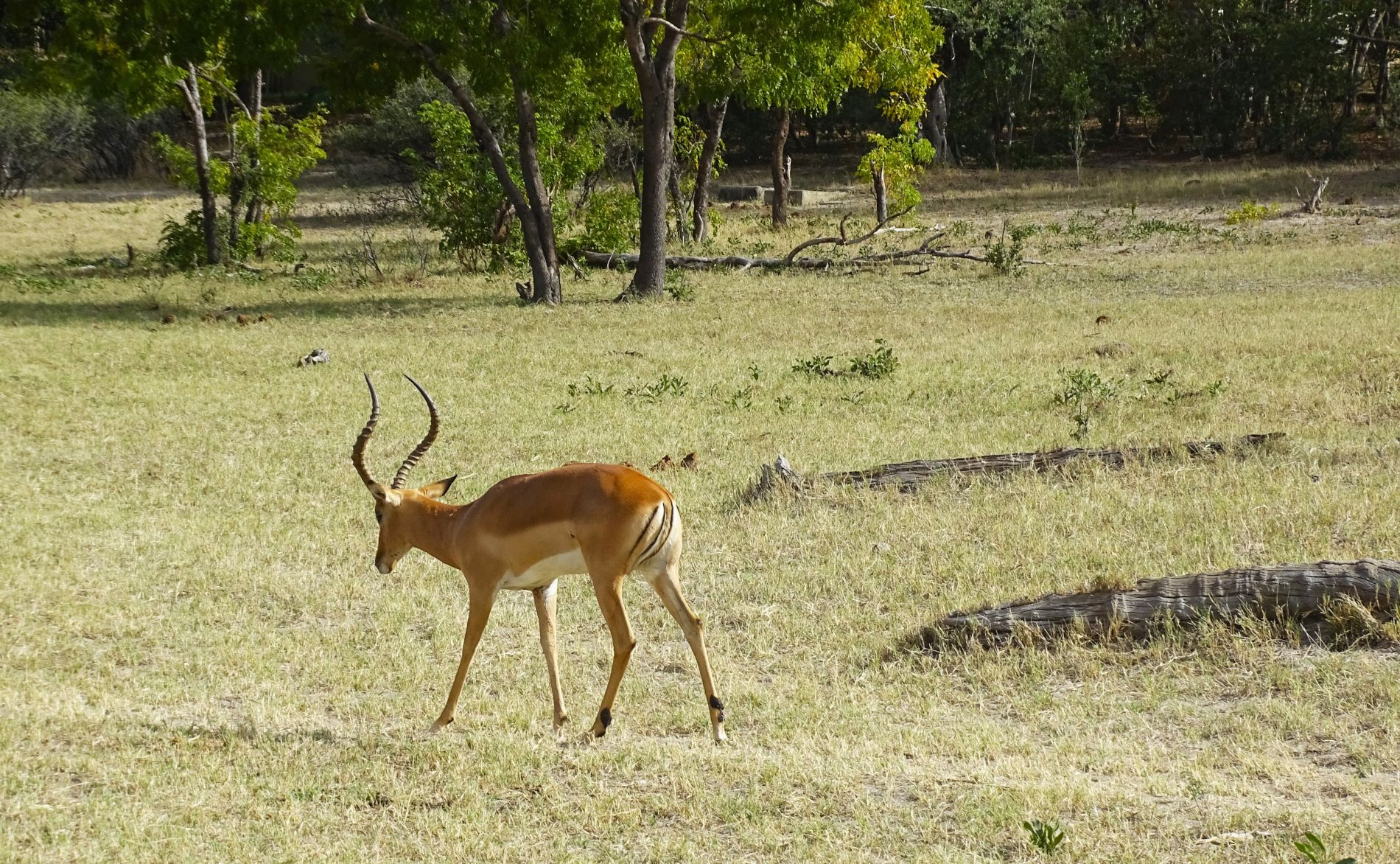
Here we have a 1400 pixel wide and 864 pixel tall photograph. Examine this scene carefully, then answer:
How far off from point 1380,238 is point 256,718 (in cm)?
2249

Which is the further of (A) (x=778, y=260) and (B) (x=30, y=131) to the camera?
Result: (B) (x=30, y=131)

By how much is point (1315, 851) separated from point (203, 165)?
22.0m

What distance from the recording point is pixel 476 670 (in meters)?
6.66

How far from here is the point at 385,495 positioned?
228 inches

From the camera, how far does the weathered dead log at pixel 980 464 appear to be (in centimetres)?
940

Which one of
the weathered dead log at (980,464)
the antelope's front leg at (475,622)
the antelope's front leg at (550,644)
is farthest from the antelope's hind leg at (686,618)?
the weathered dead log at (980,464)

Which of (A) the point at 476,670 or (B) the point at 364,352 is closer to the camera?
(A) the point at 476,670

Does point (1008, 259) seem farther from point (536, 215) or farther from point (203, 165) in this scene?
point (203, 165)

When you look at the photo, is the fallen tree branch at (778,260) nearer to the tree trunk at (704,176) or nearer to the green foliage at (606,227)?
the green foliage at (606,227)

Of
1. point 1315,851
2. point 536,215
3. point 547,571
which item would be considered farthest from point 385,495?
point 536,215

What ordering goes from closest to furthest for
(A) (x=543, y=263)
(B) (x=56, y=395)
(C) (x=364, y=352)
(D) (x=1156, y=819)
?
(D) (x=1156, y=819)
(B) (x=56, y=395)
(C) (x=364, y=352)
(A) (x=543, y=263)

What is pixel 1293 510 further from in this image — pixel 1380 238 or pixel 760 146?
pixel 760 146

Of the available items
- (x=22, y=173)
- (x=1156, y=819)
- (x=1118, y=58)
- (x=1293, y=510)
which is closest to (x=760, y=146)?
(x=1118, y=58)

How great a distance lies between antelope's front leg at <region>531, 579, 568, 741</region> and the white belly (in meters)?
0.15
